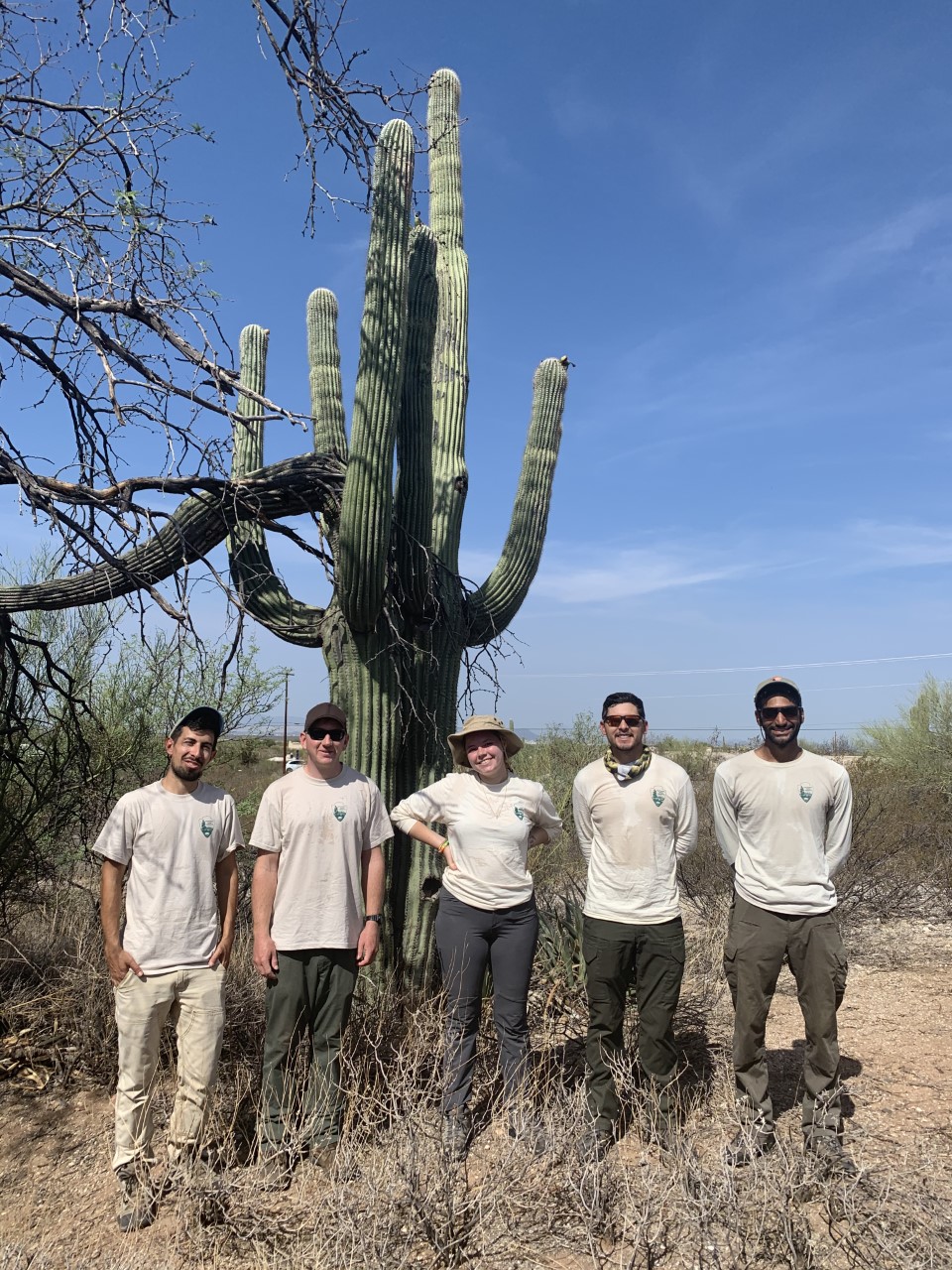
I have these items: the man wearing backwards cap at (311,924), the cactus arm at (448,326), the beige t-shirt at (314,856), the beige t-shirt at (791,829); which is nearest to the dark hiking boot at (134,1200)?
the man wearing backwards cap at (311,924)

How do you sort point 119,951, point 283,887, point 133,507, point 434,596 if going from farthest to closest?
point 434,596
point 133,507
point 283,887
point 119,951

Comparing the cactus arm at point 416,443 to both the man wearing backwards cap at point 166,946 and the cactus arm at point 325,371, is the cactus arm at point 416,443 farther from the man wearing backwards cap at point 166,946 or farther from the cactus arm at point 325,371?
the man wearing backwards cap at point 166,946

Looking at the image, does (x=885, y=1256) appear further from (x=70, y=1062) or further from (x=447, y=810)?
(x=70, y=1062)

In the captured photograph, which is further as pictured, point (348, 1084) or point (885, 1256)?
point (348, 1084)

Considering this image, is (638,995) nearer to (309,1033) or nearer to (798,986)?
(798,986)

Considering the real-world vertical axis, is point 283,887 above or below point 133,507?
below

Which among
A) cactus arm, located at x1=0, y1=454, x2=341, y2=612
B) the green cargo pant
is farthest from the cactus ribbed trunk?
the green cargo pant

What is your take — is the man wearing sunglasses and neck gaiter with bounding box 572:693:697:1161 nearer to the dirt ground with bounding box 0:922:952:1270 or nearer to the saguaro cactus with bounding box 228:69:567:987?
the dirt ground with bounding box 0:922:952:1270

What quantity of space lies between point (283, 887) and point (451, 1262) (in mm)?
1395

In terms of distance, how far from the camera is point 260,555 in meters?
5.52

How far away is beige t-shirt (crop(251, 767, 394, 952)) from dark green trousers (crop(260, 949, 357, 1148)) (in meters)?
0.10

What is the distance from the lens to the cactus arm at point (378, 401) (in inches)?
185

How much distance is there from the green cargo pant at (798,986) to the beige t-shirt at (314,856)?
1595mm

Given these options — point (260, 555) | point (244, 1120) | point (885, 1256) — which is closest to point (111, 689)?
point (260, 555)
